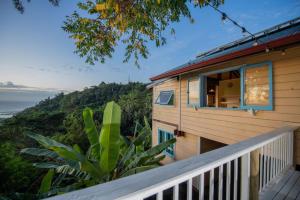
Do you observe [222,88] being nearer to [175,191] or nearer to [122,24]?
[122,24]

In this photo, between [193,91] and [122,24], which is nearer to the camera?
[122,24]

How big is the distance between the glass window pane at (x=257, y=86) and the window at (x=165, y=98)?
3.90 m

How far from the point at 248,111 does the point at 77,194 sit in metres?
4.69

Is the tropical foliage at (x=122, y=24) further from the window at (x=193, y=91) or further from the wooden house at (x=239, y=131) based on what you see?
the window at (x=193, y=91)

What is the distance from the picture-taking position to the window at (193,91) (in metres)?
6.08

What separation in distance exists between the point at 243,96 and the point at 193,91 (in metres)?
2.20

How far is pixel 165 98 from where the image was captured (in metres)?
8.55

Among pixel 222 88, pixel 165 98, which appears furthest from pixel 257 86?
pixel 222 88

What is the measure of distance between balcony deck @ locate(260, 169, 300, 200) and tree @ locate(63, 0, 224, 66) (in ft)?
10.4

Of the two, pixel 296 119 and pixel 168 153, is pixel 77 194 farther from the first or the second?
pixel 168 153

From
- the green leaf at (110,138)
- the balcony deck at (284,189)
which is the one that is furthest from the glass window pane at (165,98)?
the balcony deck at (284,189)

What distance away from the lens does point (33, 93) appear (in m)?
22.6

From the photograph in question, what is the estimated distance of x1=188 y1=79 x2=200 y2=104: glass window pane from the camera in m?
6.11

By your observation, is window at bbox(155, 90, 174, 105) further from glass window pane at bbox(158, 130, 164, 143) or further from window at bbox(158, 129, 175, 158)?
glass window pane at bbox(158, 130, 164, 143)
